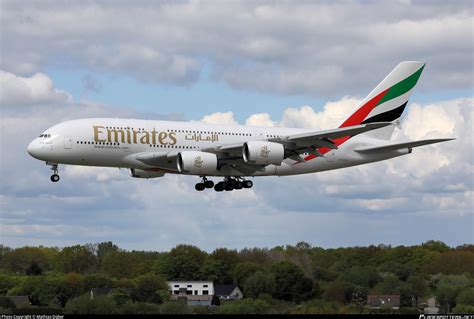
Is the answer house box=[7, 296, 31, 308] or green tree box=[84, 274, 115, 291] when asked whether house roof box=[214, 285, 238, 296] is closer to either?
green tree box=[84, 274, 115, 291]

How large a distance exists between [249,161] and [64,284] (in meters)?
32.0

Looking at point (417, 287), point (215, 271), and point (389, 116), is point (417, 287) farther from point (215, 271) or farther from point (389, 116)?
point (215, 271)

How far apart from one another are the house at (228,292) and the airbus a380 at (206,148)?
85.0 feet

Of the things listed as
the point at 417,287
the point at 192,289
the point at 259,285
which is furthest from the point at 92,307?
the point at 417,287

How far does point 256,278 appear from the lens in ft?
317

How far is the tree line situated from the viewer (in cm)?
8425

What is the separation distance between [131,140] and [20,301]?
105ft

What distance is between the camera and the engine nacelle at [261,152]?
69438 mm

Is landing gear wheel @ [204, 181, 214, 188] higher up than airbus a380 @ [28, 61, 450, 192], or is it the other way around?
airbus a380 @ [28, 61, 450, 192]

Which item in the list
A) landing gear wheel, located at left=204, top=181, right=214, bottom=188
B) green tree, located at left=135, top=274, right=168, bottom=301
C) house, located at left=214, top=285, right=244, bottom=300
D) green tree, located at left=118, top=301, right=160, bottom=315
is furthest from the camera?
house, located at left=214, top=285, right=244, bottom=300

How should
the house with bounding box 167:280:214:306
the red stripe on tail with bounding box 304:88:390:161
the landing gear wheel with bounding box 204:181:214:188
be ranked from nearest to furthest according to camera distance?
1. the landing gear wheel with bounding box 204:181:214:188
2. the red stripe on tail with bounding box 304:88:390:161
3. the house with bounding box 167:280:214:306

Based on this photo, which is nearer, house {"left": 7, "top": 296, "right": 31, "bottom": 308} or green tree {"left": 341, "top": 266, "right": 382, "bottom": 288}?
house {"left": 7, "top": 296, "right": 31, "bottom": 308}

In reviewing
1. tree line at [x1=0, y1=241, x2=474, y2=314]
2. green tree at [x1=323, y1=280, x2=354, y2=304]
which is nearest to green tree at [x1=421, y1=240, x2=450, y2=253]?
tree line at [x1=0, y1=241, x2=474, y2=314]

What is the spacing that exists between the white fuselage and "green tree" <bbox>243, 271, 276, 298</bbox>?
72.9ft
